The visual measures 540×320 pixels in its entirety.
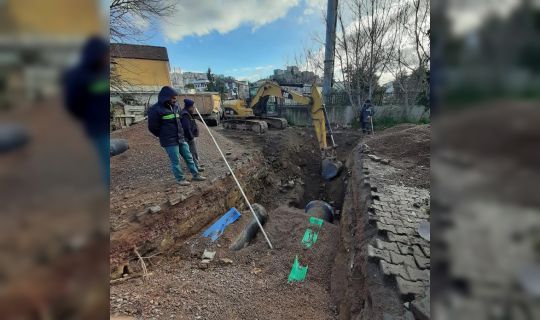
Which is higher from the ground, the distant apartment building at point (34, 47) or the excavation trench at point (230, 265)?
the distant apartment building at point (34, 47)

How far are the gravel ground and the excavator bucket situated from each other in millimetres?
2916

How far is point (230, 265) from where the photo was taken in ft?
16.8

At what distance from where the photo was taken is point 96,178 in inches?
28.4

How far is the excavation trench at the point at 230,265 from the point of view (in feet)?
12.7

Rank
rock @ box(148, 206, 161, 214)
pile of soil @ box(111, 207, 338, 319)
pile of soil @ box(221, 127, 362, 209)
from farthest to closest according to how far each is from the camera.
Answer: pile of soil @ box(221, 127, 362, 209), rock @ box(148, 206, 161, 214), pile of soil @ box(111, 207, 338, 319)

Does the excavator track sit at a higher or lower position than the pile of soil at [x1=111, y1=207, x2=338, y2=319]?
higher

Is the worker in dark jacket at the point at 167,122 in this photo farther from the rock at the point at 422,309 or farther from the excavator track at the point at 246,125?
the excavator track at the point at 246,125

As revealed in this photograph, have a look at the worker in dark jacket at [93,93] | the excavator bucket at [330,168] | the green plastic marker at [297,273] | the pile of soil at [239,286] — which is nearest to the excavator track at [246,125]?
the excavator bucket at [330,168]

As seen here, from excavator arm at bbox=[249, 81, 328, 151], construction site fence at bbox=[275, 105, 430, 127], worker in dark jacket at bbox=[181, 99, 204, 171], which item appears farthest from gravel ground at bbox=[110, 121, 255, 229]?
construction site fence at bbox=[275, 105, 430, 127]

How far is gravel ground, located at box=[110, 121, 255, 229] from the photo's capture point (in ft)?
19.1

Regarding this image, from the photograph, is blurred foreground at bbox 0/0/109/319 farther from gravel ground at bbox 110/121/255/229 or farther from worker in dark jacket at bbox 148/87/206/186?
worker in dark jacket at bbox 148/87/206/186

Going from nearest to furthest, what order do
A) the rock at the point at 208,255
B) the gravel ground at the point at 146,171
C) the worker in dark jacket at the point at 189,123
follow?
the rock at the point at 208,255, the gravel ground at the point at 146,171, the worker in dark jacket at the point at 189,123

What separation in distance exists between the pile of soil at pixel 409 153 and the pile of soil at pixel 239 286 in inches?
107

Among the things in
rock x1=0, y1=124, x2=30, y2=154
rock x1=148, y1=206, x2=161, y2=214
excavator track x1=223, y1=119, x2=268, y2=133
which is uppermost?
rock x1=0, y1=124, x2=30, y2=154
